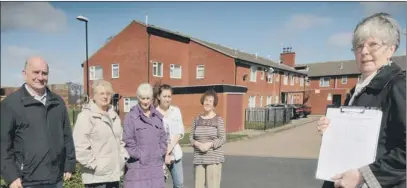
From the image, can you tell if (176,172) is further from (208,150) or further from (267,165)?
(267,165)

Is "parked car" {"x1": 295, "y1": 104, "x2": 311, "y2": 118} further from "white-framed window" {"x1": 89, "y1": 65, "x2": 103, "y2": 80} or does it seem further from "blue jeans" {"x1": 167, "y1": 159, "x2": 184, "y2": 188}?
Result: "blue jeans" {"x1": 167, "y1": 159, "x2": 184, "y2": 188}

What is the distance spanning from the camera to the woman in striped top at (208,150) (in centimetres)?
404

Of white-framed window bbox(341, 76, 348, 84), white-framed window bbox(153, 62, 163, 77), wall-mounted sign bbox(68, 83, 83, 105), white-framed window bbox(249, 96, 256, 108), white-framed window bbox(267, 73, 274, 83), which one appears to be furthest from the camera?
white-framed window bbox(341, 76, 348, 84)

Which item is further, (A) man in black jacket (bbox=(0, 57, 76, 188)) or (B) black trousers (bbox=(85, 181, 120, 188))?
(B) black trousers (bbox=(85, 181, 120, 188))

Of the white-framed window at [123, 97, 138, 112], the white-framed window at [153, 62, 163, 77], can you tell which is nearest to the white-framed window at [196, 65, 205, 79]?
the white-framed window at [153, 62, 163, 77]

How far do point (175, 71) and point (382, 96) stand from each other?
25.8 m

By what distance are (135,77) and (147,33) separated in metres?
3.92

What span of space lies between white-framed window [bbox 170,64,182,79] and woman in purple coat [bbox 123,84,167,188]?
75.0 ft

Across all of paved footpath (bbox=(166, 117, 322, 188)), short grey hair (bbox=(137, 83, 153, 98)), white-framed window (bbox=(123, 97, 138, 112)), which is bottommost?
paved footpath (bbox=(166, 117, 322, 188))

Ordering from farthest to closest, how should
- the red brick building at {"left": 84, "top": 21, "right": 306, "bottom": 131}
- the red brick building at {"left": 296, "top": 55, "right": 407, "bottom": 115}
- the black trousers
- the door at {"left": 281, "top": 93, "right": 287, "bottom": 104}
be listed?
the red brick building at {"left": 296, "top": 55, "right": 407, "bottom": 115}, the door at {"left": 281, "top": 93, "right": 287, "bottom": 104}, the red brick building at {"left": 84, "top": 21, "right": 306, "bottom": 131}, the black trousers

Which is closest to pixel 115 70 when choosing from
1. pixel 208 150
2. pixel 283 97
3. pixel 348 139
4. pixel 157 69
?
pixel 157 69

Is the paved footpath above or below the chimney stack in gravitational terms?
below

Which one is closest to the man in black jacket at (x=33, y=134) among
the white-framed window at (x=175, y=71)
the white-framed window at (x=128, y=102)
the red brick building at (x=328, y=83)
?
the white-framed window at (x=128, y=102)

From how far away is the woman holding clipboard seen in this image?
51.7 inches
